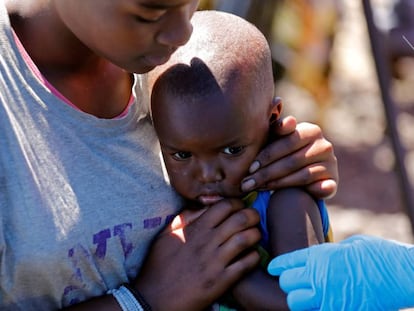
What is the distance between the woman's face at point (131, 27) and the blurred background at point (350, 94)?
119 inches

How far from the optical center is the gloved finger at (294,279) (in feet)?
7.08

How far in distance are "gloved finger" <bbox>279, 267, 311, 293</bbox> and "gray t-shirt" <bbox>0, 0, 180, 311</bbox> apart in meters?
0.30

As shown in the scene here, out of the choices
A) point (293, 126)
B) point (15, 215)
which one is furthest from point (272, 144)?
point (15, 215)

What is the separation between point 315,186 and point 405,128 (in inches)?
150

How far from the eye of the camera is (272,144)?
7.48 feet

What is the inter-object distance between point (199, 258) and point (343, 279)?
32 cm

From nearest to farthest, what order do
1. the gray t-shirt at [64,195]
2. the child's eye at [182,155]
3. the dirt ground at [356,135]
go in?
the gray t-shirt at [64,195] → the child's eye at [182,155] → the dirt ground at [356,135]

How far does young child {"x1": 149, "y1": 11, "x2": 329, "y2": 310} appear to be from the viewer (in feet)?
7.16

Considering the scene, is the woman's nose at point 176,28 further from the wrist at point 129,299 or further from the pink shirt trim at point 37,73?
the wrist at point 129,299

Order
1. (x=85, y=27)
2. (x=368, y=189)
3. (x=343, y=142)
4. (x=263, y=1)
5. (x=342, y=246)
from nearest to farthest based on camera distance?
(x=85, y=27) → (x=342, y=246) → (x=263, y=1) → (x=368, y=189) → (x=343, y=142)

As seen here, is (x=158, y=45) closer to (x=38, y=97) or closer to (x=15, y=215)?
(x=38, y=97)

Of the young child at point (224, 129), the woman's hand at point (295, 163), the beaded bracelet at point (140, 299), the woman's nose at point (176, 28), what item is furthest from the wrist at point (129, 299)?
the woman's nose at point (176, 28)

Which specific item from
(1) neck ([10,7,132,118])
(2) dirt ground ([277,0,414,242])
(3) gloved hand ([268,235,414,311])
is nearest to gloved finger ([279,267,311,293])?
(3) gloved hand ([268,235,414,311])

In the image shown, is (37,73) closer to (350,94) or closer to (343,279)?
(343,279)
